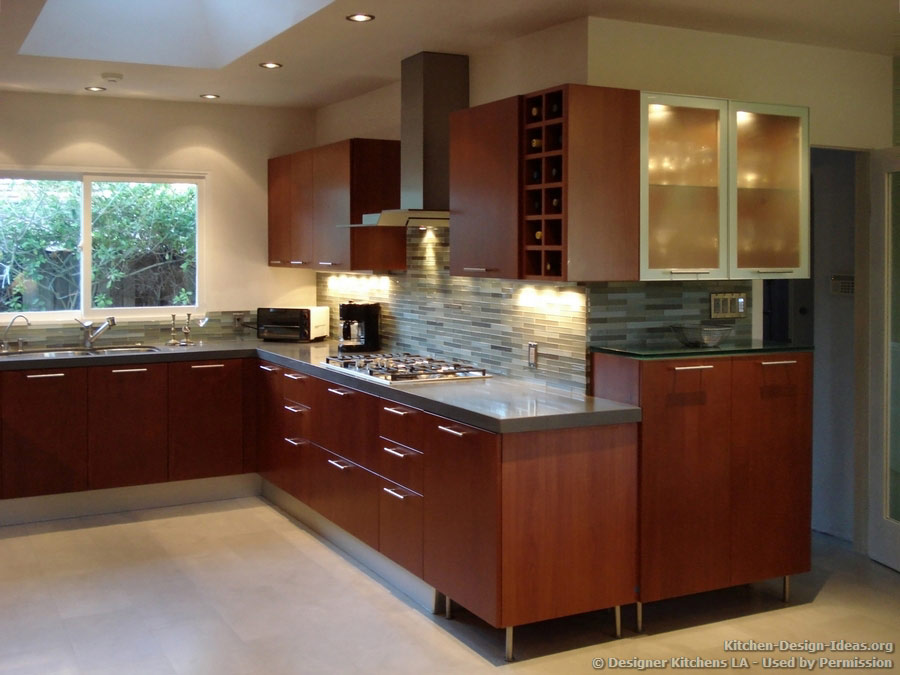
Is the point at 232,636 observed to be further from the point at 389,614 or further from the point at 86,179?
the point at 86,179

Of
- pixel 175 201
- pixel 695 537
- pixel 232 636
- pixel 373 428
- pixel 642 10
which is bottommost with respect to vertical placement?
pixel 232 636

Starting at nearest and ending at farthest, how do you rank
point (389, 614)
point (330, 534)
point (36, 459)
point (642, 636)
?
point (642, 636) → point (389, 614) → point (330, 534) → point (36, 459)

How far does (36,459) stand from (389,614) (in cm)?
254

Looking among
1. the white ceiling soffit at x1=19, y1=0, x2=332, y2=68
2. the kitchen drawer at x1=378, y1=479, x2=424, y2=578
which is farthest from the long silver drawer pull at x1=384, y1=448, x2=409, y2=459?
the white ceiling soffit at x1=19, y1=0, x2=332, y2=68

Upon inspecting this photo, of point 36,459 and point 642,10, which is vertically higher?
point 642,10

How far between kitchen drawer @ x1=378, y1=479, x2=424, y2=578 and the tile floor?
0.19 meters

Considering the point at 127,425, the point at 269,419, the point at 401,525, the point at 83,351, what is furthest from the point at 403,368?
the point at 83,351

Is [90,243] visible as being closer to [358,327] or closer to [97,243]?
[97,243]

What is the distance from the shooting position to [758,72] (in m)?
4.45

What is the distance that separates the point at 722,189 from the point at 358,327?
2.52 metres

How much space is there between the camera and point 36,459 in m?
5.49

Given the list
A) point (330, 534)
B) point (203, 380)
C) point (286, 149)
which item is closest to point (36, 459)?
point (203, 380)

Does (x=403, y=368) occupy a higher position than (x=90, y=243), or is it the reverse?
(x=90, y=243)

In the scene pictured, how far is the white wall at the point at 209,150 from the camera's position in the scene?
239 inches
